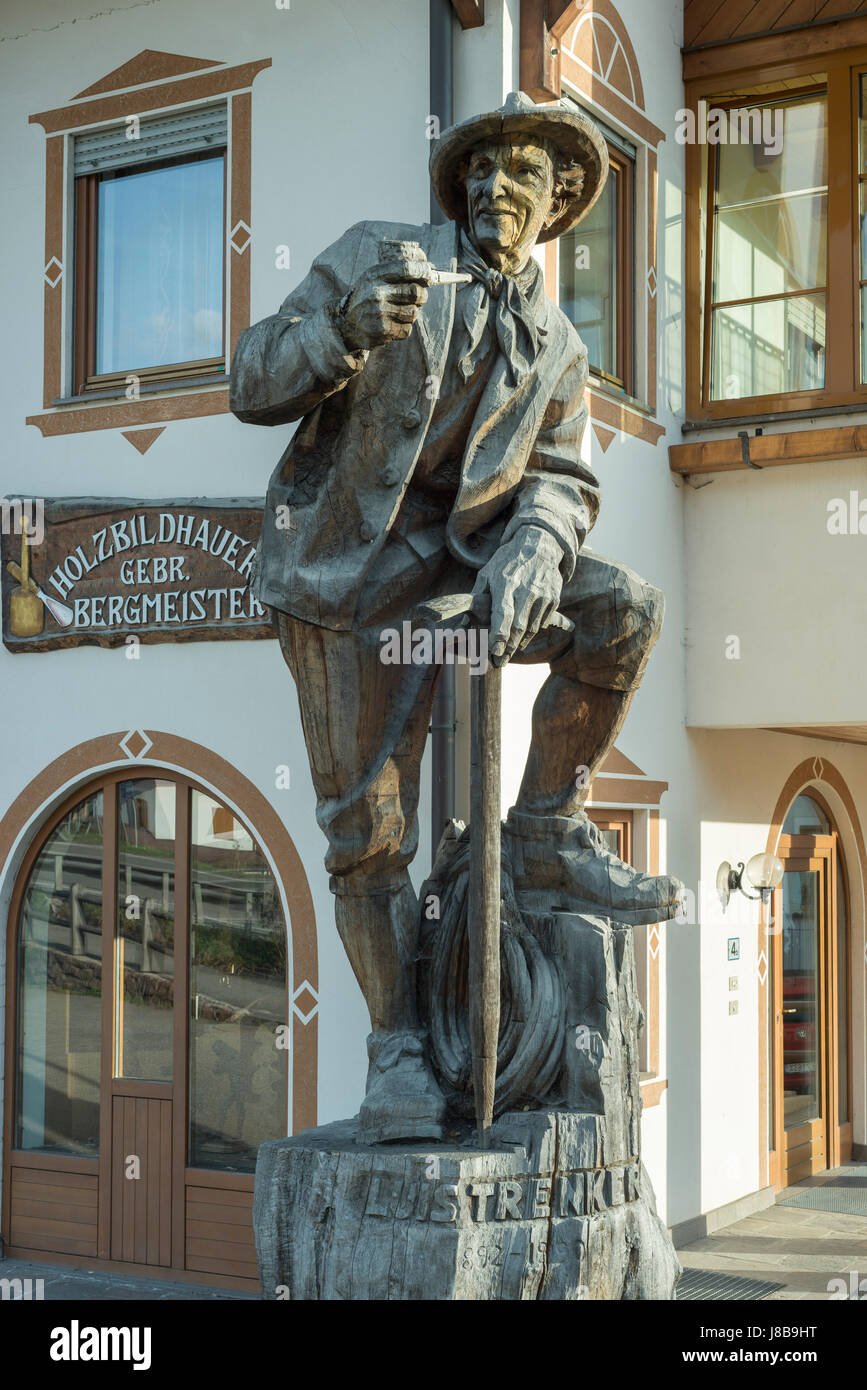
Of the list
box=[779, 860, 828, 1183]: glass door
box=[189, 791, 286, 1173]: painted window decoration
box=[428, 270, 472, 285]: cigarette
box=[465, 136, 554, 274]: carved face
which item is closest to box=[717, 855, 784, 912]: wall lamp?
box=[779, 860, 828, 1183]: glass door

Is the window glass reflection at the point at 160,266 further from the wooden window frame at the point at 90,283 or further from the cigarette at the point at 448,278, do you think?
the cigarette at the point at 448,278

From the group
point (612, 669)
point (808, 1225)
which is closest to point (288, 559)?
point (612, 669)

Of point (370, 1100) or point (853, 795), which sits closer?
point (370, 1100)

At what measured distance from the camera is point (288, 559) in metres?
3.58

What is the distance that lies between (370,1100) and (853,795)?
9488 millimetres

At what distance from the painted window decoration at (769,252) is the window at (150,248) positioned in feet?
9.67

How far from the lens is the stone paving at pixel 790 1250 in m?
8.81

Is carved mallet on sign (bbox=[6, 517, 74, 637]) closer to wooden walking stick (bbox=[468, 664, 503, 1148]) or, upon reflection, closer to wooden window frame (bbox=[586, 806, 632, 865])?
wooden window frame (bbox=[586, 806, 632, 865])

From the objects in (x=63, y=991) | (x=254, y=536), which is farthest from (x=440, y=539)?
(x=63, y=991)

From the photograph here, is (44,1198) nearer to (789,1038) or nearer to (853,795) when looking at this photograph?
(789,1038)

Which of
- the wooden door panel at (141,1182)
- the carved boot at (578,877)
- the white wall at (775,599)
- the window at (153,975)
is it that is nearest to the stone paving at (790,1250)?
the window at (153,975)

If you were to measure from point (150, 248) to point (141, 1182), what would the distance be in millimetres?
4662

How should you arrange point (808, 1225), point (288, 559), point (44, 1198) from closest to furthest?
point (288, 559) → point (44, 1198) → point (808, 1225)

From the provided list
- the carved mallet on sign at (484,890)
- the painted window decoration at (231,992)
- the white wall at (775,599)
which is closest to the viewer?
the carved mallet on sign at (484,890)
